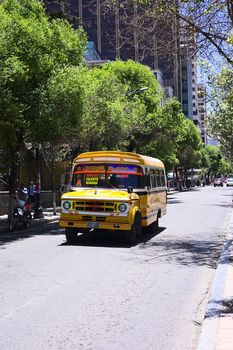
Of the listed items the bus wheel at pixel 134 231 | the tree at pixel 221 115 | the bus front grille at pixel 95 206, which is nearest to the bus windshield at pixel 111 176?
the bus wheel at pixel 134 231

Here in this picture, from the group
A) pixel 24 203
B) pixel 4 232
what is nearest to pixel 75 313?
pixel 4 232

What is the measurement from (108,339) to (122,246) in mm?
7942

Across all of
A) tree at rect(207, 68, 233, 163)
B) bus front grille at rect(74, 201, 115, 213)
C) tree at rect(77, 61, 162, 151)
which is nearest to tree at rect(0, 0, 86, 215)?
tree at rect(77, 61, 162, 151)

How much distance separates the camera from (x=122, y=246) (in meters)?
13.8

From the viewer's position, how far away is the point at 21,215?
752 inches

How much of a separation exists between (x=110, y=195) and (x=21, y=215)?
251 inches

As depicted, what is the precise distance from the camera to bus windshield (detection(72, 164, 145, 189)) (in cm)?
1479

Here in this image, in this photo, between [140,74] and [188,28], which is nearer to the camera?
[188,28]

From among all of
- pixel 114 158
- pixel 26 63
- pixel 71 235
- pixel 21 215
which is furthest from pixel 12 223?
pixel 26 63

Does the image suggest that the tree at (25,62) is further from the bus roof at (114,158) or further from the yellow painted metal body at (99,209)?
the yellow painted metal body at (99,209)

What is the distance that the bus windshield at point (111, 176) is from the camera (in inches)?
582

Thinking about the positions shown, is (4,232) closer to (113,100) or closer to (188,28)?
(188,28)

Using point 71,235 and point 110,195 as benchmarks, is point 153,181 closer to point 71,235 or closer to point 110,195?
point 110,195

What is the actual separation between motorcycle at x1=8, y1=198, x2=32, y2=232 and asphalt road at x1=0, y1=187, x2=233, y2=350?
3709 millimetres
